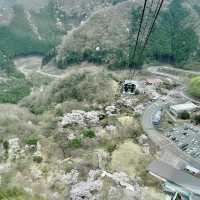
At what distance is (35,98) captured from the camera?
291 feet

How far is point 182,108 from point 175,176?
24.4m

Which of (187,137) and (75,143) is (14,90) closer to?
(75,143)

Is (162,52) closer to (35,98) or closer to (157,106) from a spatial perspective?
(35,98)

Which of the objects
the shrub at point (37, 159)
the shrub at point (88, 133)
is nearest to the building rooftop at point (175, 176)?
the shrub at point (88, 133)

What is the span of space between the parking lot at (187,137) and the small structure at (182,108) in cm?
432

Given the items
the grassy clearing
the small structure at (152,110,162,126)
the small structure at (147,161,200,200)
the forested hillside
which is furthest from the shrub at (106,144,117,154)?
the forested hillside

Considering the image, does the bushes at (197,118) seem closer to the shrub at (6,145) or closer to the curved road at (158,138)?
the curved road at (158,138)

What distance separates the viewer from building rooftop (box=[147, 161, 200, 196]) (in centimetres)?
3953

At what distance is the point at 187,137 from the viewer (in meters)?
53.6

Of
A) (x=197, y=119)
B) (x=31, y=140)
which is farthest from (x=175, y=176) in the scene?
(x=197, y=119)

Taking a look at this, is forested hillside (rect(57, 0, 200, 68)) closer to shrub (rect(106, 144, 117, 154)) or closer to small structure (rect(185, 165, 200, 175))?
shrub (rect(106, 144, 117, 154))

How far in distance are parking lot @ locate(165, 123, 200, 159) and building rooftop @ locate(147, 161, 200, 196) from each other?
20.8ft

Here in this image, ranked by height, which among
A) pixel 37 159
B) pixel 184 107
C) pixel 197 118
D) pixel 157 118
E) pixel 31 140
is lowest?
pixel 37 159

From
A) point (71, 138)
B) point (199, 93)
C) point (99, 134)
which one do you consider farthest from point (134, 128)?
point (199, 93)
